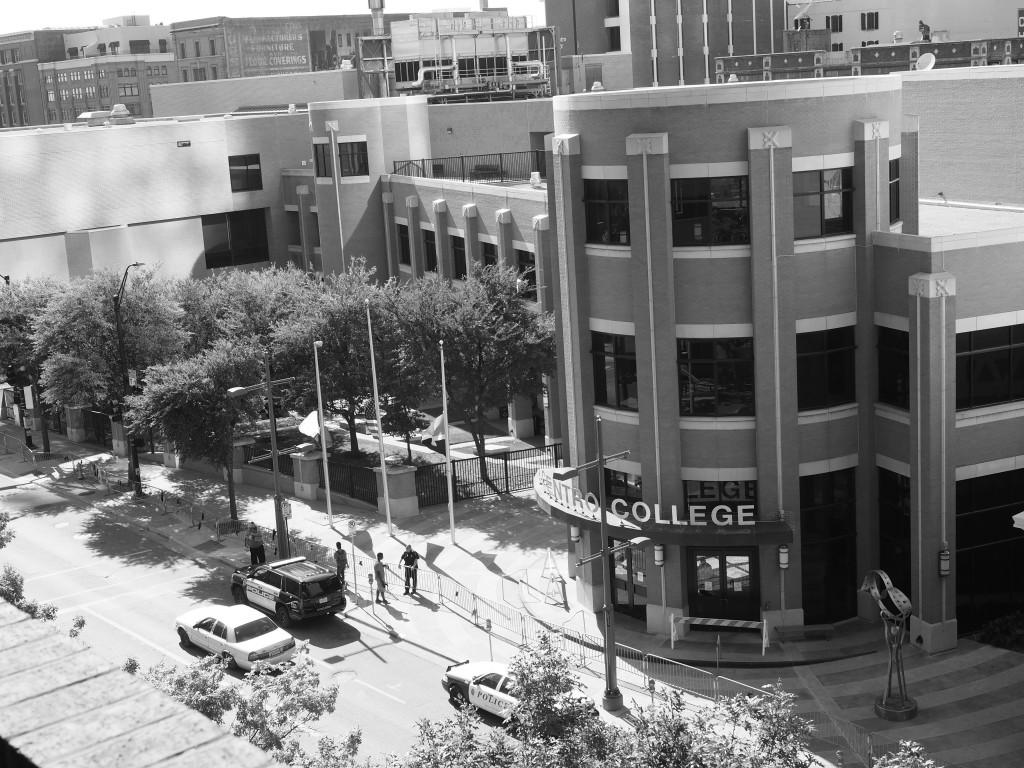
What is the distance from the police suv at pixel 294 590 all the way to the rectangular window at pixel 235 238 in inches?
1583

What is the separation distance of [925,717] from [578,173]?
16148 mm

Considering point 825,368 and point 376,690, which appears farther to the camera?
point 825,368

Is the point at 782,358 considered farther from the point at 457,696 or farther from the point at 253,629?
the point at 253,629

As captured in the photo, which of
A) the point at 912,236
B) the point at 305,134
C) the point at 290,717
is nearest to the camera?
the point at 290,717

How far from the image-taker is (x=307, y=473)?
48.7 m

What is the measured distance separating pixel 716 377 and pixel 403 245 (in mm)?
34716

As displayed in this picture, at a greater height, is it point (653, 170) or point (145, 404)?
point (653, 170)

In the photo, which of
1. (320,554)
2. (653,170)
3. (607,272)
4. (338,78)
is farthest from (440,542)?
(338,78)

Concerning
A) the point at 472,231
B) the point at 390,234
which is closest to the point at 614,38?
the point at 390,234

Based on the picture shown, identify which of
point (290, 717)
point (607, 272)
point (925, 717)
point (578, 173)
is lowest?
point (925, 717)

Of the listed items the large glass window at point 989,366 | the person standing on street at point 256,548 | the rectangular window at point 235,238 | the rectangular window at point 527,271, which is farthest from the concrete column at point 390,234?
the large glass window at point 989,366

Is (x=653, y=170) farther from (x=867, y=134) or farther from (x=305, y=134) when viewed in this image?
(x=305, y=134)

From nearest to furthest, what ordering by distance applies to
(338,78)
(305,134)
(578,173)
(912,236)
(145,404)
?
(912,236) < (578,173) < (145,404) < (305,134) < (338,78)

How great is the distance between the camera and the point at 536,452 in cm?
5141
